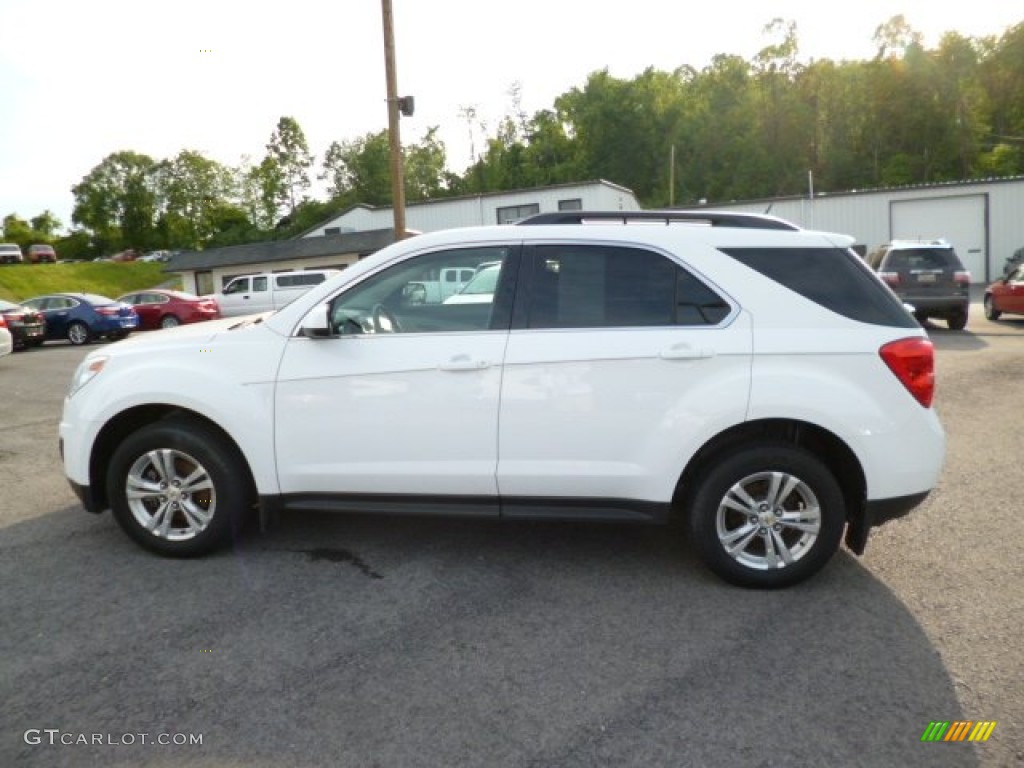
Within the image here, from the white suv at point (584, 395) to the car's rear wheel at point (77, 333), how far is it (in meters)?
20.0

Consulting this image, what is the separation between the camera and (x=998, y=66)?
64250mm

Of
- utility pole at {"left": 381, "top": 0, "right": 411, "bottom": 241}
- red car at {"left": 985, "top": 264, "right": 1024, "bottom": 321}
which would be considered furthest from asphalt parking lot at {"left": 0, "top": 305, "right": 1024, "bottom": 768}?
red car at {"left": 985, "top": 264, "right": 1024, "bottom": 321}

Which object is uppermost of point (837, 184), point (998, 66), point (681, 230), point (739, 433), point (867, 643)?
point (998, 66)

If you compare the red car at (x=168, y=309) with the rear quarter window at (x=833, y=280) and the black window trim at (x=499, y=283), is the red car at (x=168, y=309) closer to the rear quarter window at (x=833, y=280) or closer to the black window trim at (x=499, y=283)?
the black window trim at (x=499, y=283)

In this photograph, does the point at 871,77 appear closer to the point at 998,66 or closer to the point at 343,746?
the point at 998,66

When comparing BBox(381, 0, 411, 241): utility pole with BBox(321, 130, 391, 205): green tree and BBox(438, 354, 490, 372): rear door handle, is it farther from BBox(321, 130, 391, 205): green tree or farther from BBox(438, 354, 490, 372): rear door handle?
BBox(321, 130, 391, 205): green tree

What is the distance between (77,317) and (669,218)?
2175 centimetres

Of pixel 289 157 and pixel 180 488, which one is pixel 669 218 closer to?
pixel 180 488

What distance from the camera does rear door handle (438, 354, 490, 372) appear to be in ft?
12.7

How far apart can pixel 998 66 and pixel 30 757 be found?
A: 79665mm

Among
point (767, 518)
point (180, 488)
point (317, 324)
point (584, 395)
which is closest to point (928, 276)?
point (767, 518)

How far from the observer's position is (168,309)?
2605 centimetres

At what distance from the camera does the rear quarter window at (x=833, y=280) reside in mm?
3768

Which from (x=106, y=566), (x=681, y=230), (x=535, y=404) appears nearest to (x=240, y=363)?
(x=106, y=566)
